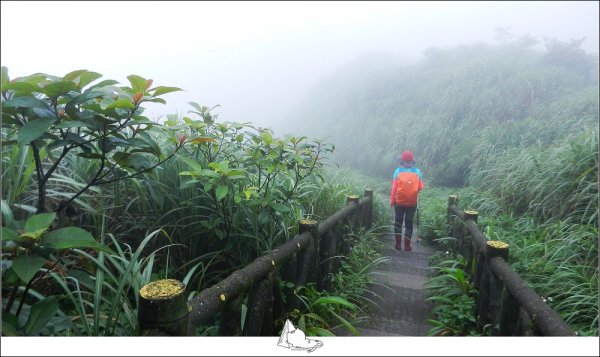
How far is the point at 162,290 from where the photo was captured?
59cm

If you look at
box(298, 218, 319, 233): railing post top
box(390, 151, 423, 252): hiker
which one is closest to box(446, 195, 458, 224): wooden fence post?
box(390, 151, 423, 252): hiker

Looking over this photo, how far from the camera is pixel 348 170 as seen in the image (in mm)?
1245

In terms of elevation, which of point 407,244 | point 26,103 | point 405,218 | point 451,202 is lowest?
point 407,244

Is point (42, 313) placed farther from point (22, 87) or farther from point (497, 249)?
point (497, 249)

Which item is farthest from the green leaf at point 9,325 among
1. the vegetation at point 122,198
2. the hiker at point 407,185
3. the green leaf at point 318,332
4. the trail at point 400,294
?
the hiker at point 407,185

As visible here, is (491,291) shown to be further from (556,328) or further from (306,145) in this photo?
(306,145)

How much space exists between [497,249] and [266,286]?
0.81 m

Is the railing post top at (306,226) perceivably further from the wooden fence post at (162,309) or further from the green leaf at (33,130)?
the green leaf at (33,130)

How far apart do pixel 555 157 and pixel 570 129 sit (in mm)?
246

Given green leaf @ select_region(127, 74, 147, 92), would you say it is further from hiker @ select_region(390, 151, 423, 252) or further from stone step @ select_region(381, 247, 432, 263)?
stone step @ select_region(381, 247, 432, 263)

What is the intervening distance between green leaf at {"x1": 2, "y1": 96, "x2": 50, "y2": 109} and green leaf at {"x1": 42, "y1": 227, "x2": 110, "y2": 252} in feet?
0.89

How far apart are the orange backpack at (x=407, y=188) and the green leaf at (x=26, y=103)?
3.08ft

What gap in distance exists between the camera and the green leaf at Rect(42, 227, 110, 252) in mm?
581

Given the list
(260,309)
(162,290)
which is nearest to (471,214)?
(260,309)
